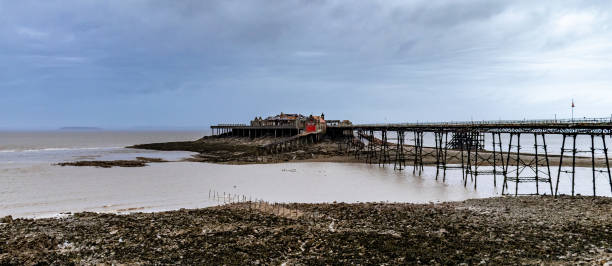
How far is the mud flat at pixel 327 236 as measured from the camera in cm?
1227

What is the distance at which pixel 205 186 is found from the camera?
29.2 meters

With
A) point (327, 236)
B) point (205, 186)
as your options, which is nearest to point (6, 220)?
point (205, 186)

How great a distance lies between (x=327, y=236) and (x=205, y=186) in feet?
56.4

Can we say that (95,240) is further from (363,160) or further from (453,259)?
(363,160)

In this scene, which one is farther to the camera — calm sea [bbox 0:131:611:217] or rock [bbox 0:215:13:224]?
calm sea [bbox 0:131:611:217]

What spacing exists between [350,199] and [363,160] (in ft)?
81.2

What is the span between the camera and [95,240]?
47.5ft

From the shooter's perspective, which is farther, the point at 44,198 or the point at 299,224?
the point at 44,198

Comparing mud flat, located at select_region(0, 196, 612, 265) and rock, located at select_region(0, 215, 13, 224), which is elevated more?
rock, located at select_region(0, 215, 13, 224)

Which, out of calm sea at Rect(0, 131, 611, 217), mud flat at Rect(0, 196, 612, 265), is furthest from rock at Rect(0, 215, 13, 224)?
calm sea at Rect(0, 131, 611, 217)

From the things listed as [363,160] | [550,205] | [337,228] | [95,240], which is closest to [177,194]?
[95,240]

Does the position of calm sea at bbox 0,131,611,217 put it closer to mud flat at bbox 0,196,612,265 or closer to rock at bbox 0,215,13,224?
rock at bbox 0,215,13,224

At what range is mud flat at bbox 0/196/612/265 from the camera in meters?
12.3

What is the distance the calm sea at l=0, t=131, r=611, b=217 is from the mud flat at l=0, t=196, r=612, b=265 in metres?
3.97
